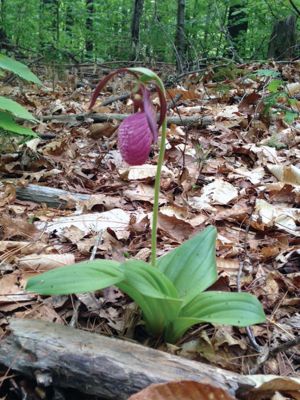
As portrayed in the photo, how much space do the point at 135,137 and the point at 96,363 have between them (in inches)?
24.9

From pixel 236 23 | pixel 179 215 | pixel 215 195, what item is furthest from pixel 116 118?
pixel 236 23

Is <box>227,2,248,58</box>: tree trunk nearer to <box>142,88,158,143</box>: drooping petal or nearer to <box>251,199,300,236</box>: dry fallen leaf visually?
<box>251,199,300,236</box>: dry fallen leaf

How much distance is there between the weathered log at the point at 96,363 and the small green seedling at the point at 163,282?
0.48ft

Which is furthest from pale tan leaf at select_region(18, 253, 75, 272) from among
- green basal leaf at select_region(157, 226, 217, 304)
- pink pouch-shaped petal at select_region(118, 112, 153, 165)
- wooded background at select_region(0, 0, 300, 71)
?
wooded background at select_region(0, 0, 300, 71)

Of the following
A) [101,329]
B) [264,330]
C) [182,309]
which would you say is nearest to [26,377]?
[101,329]

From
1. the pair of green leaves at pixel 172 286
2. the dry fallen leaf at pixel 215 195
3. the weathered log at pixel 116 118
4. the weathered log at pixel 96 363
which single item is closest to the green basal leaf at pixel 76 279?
the pair of green leaves at pixel 172 286

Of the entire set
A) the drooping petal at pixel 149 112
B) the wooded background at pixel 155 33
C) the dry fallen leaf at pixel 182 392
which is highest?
the wooded background at pixel 155 33

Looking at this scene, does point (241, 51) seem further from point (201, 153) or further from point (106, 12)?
point (201, 153)

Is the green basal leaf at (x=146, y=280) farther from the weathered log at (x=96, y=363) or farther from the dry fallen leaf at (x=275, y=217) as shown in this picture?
the dry fallen leaf at (x=275, y=217)

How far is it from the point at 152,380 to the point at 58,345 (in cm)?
29

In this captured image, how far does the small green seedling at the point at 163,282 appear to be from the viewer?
123cm

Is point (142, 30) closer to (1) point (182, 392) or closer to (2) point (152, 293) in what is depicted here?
(2) point (152, 293)

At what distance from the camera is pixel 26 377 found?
48.3 inches

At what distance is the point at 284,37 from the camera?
6.43 m
